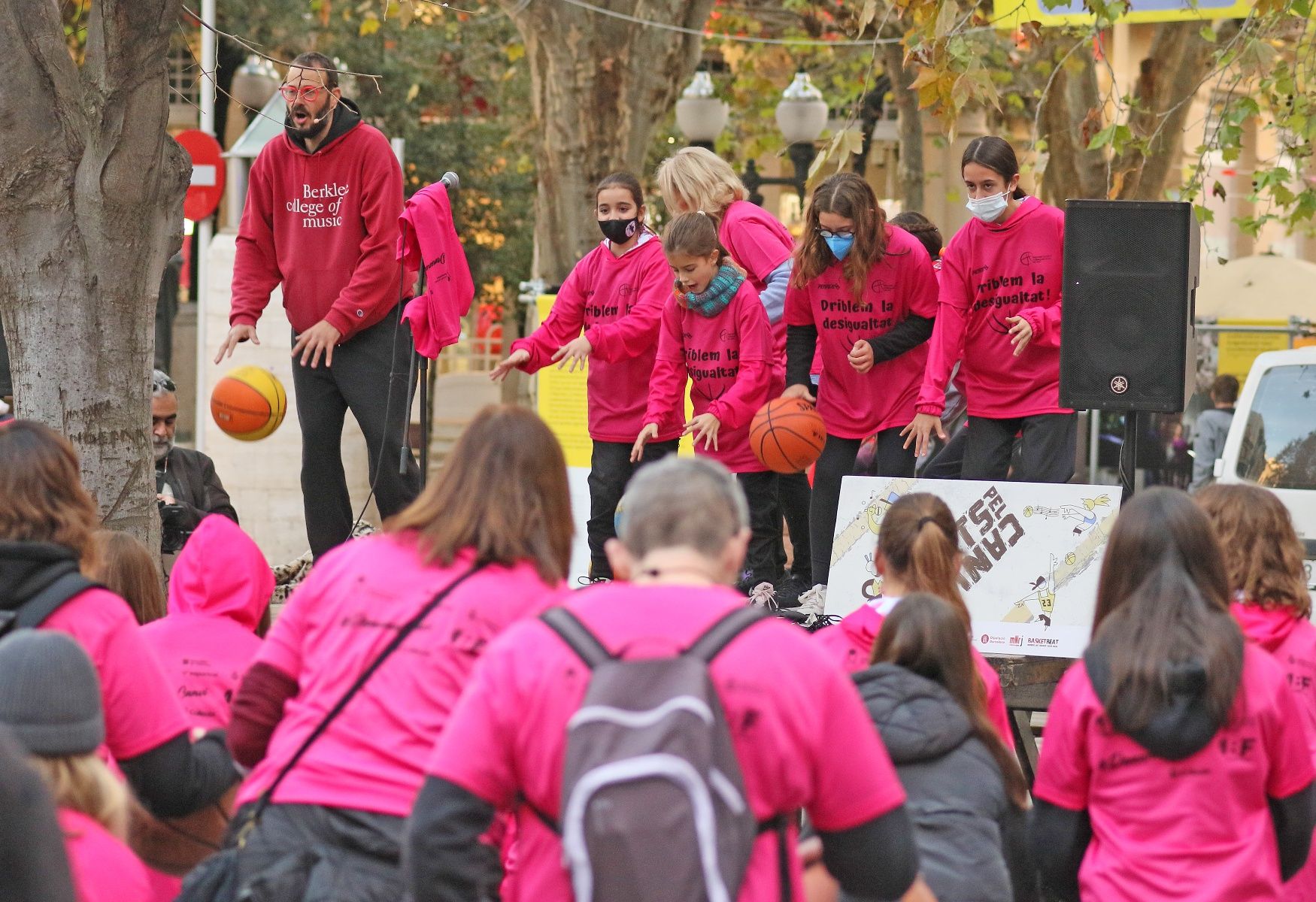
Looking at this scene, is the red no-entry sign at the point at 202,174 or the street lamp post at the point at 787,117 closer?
the red no-entry sign at the point at 202,174

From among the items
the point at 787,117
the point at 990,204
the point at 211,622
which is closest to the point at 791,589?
the point at 990,204

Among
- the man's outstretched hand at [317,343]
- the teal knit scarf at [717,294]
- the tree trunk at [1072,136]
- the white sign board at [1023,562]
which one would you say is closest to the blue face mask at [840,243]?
the teal knit scarf at [717,294]

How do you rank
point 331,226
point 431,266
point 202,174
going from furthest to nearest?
point 202,174 → point 331,226 → point 431,266

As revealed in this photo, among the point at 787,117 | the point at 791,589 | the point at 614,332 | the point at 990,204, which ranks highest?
the point at 787,117

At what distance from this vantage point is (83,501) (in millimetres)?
3936

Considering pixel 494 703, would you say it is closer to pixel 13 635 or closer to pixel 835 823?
pixel 835 823

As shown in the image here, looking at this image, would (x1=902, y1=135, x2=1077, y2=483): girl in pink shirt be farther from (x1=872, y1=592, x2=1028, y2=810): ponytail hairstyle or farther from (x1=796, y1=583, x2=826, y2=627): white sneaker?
(x1=872, y1=592, x2=1028, y2=810): ponytail hairstyle

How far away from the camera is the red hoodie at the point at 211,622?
13.9 ft

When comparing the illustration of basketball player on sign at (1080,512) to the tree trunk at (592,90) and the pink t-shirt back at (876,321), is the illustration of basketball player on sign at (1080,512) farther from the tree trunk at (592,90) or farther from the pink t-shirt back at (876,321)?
the tree trunk at (592,90)

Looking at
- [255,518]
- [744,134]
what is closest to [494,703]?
[255,518]

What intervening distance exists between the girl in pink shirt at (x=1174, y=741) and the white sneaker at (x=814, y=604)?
341cm

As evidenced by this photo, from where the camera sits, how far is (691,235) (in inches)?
287

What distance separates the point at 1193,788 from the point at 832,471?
3920mm

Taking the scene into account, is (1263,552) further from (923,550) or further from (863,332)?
(863,332)
